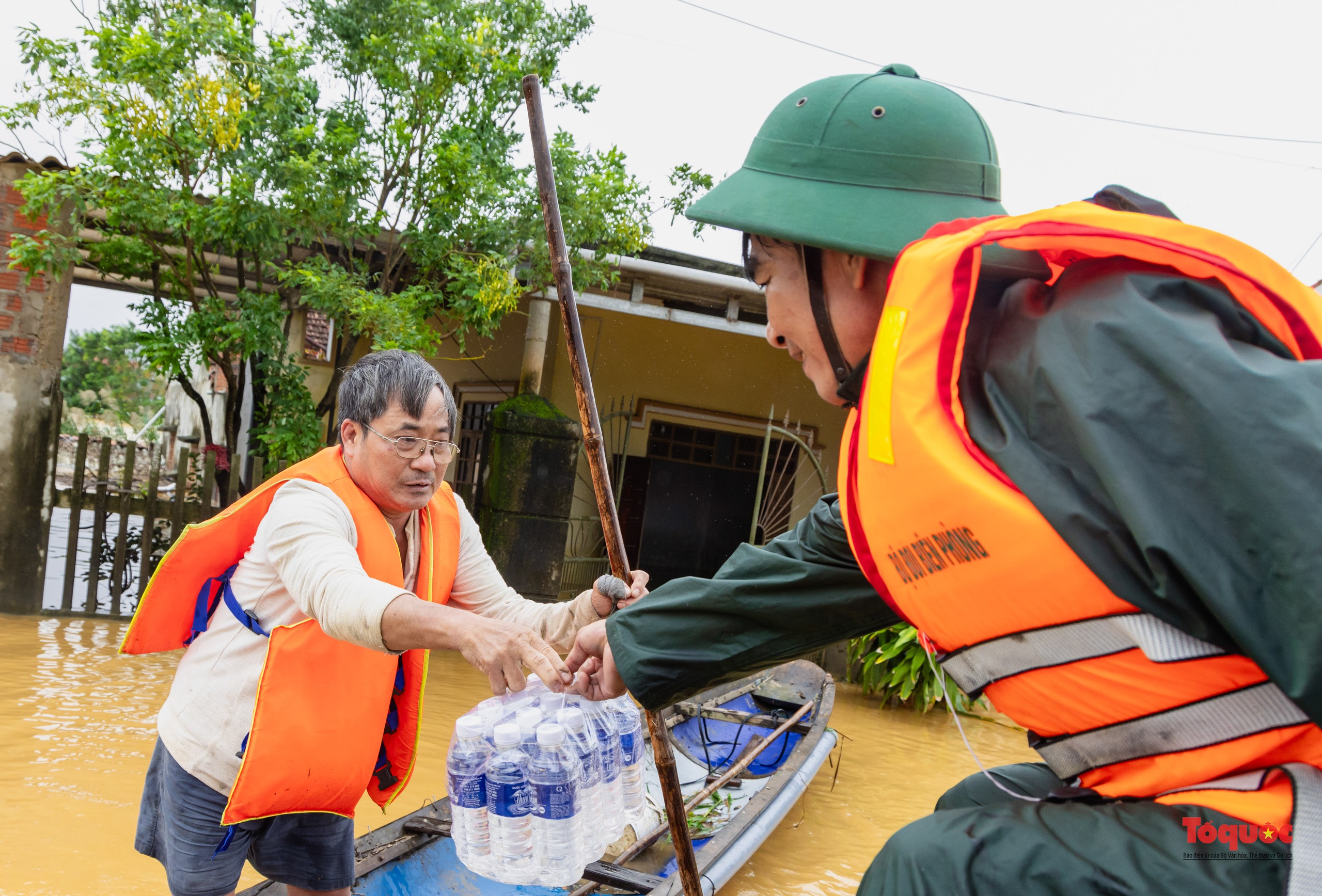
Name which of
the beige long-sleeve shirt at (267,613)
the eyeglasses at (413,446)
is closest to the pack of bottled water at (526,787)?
the beige long-sleeve shirt at (267,613)

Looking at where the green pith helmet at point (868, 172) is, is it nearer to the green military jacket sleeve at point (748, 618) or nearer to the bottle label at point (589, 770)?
the green military jacket sleeve at point (748, 618)

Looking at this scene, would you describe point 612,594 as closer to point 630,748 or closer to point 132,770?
point 630,748

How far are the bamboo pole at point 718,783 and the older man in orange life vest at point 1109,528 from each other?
9.05 feet

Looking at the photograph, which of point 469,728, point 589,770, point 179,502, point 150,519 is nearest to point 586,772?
point 589,770

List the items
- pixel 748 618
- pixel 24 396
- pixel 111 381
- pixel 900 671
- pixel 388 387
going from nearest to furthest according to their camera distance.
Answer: pixel 748 618 → pixel 388 387 → pixel 24 396 → pixel 900 671 → pixel 111 381

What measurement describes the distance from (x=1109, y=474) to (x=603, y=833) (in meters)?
2.75

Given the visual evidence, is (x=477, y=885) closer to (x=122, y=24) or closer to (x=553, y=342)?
(x=122, y=24)

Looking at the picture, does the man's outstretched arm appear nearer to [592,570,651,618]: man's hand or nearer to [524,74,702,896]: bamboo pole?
[524,74,702,896]: bamboo pole

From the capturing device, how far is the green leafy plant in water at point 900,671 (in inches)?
352

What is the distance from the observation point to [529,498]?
8375mm

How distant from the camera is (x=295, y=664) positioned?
7.87 ft

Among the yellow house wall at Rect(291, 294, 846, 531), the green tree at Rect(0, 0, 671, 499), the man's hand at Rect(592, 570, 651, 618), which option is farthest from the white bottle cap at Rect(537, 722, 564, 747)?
the yellow house wall at Rect(291, 294, 846, 531)

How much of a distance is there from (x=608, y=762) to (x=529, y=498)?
17.5 ft

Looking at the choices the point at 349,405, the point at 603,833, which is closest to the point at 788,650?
the point at 349,405
